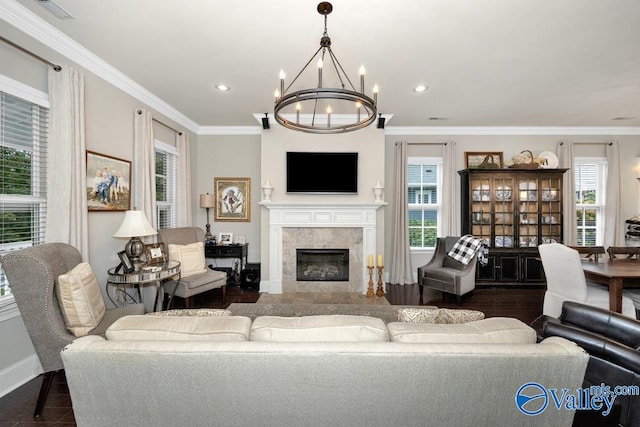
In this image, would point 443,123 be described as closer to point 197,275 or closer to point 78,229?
point 197,275

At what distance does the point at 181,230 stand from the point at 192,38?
251 centimetres

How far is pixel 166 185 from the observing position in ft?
14.3

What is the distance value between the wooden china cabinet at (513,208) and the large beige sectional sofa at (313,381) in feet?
13.6

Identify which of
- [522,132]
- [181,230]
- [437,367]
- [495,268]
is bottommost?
[495,268]

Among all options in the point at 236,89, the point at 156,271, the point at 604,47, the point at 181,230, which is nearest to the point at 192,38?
the point at 236,89

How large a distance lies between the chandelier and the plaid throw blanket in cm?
250

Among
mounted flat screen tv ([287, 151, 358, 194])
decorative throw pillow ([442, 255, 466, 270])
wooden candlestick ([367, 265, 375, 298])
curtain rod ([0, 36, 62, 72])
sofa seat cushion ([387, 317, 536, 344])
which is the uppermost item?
curtain rod ([0, 36, 62, 72])

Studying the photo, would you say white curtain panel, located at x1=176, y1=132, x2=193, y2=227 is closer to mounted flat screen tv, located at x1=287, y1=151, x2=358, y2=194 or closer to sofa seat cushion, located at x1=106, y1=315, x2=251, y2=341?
mounted flat screen tv, located at x1=287, y1=151, x2=358, y2=194

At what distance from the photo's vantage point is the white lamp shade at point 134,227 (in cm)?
273

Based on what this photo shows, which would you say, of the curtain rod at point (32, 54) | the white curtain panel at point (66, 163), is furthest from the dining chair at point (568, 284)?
the curtain rod at point (32, 54)

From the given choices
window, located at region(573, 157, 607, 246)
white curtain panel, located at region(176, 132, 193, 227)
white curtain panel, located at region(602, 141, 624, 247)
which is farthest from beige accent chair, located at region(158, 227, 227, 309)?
white curtain panel, located at region(602, 141, 624, 247)

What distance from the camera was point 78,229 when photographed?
252 cm

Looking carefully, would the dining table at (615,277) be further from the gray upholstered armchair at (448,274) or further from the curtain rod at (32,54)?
the curtain rod at (32,54)

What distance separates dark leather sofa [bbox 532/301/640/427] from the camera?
1273mm
